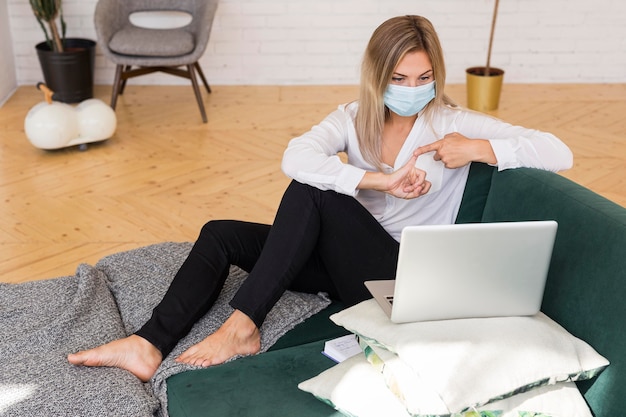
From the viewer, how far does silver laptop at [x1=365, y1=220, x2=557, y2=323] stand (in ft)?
5.23

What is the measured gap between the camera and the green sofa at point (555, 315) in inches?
62.8

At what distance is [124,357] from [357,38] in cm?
400

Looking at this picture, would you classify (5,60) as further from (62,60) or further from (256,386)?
(256,386)

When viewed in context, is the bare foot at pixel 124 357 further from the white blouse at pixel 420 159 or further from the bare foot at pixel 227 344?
the white blouse at pixel 420 159

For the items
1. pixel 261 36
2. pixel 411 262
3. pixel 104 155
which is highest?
pixel 411 262

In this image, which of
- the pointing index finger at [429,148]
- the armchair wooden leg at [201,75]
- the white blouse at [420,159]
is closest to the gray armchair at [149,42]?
the armchair wooden leg at [201,75]

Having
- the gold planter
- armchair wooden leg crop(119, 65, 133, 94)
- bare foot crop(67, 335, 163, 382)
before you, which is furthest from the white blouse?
the gold planter

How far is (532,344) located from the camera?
160 cm

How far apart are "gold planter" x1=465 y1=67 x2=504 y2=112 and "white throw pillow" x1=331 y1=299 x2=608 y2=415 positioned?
11.6 feet

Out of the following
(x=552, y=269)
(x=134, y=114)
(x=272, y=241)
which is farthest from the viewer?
(x=134, y=114)

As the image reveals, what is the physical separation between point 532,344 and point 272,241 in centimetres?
72

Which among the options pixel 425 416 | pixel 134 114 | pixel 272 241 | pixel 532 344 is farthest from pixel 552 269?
pixel 134 114

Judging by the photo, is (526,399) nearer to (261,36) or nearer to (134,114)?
(134,114)

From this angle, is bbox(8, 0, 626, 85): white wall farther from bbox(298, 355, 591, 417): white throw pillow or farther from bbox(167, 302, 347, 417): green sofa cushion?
bbox(298, 355, 591, 417): white throw pillow
